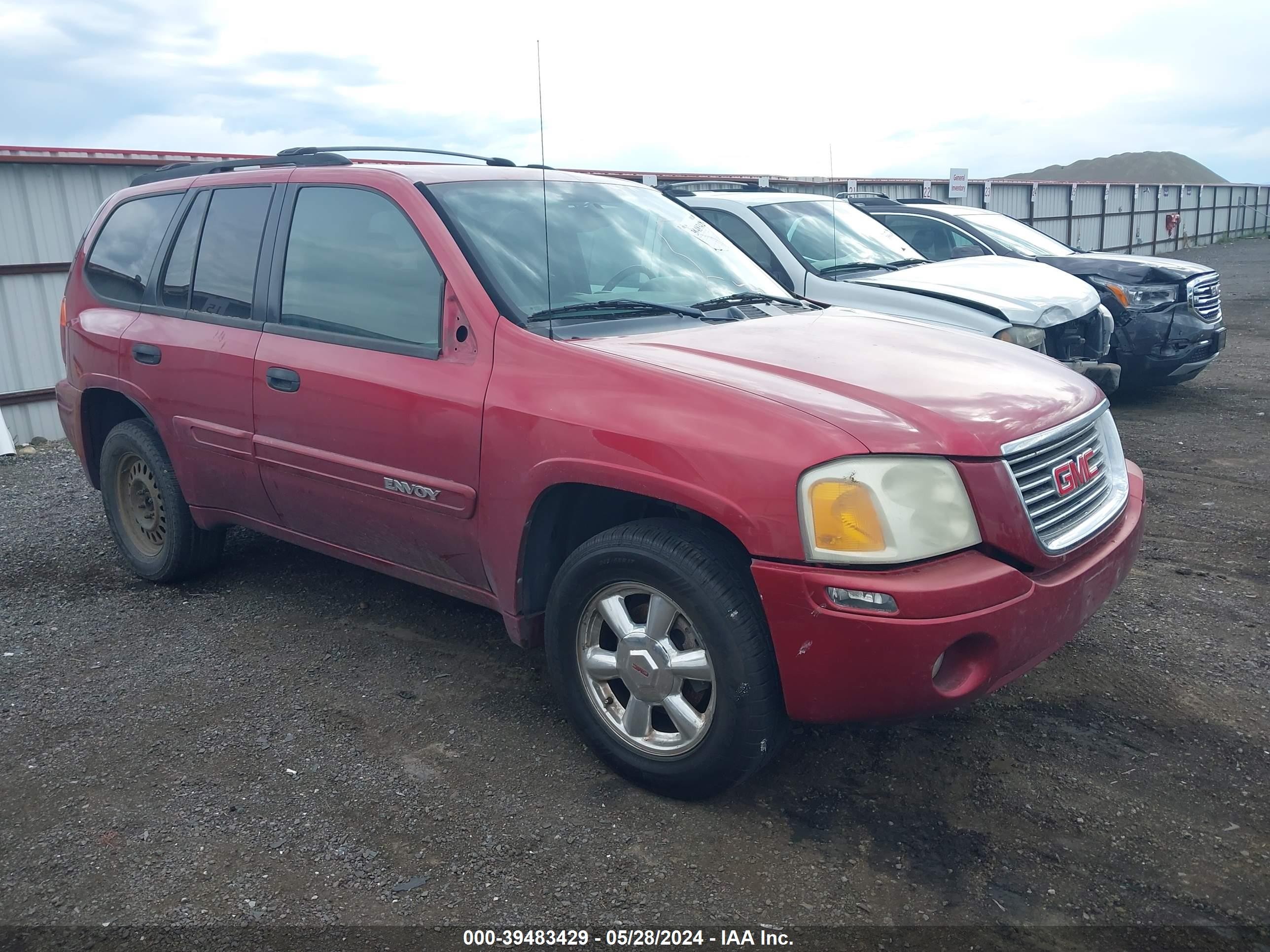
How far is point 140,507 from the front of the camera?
4.89 m

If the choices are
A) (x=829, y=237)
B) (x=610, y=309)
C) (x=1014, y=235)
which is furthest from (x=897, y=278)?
(x=610, y=309)

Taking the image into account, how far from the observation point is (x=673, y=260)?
156 inches

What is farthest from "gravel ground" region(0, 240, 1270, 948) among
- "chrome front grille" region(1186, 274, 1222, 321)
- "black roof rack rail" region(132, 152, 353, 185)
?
"chrome front grille" region(1186, 274, 1222, 321)

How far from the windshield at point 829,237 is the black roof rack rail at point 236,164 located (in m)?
3.79

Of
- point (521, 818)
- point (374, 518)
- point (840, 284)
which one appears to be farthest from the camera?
point (840, 284)

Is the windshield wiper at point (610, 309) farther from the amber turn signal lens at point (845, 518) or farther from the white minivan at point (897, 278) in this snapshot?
the white minivan at point (897, 278)

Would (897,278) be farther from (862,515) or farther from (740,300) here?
(862,515)

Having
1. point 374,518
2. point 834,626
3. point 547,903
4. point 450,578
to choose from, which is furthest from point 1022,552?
point 374,518

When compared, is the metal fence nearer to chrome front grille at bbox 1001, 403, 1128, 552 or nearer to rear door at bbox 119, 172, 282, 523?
rear door at bbox 119, 172, 282, 523

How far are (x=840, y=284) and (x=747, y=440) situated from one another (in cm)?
453

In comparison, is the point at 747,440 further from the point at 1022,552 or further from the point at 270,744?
the point at 270,744

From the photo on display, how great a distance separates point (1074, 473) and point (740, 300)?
1.42 m

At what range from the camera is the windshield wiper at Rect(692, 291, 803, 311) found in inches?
147

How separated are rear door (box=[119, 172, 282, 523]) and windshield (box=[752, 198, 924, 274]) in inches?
160
